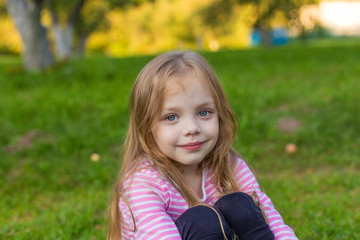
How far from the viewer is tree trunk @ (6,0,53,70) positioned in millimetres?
7484

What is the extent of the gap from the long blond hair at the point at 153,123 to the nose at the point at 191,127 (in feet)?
0.48

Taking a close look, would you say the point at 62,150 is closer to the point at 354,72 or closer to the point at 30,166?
the point at 30,166

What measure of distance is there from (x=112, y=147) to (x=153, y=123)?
245 cm

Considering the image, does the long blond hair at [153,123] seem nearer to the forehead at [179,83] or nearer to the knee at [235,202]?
the forehead at [179,83]

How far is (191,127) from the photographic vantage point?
190cm

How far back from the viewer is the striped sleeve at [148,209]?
1790 millimetres

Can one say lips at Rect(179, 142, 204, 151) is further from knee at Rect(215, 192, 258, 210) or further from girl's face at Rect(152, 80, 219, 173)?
knee at Rect(215, 192, 258, 210)

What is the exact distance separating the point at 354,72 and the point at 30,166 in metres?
5.02

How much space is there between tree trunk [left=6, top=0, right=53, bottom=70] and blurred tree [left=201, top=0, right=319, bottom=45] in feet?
16.0

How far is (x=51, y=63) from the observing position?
765 cm

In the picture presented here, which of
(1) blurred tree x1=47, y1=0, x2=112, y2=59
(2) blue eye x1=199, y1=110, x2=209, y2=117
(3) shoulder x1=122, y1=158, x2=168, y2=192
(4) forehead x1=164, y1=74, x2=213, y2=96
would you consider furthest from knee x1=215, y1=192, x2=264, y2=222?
(1) blurred tree x1=47, y1=0, x2=112, y2=59

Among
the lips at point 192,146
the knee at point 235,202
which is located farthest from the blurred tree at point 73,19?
the knee at point 235,202

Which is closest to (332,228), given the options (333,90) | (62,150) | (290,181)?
(290,181)

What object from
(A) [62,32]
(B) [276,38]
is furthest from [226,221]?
(B) [276,38]
